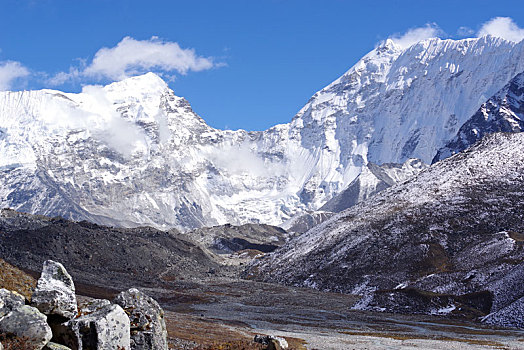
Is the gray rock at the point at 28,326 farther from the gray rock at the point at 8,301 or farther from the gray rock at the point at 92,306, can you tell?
the gray rock at the point at 92,306

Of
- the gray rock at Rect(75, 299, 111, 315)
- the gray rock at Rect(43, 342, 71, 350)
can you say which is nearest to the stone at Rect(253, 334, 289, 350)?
the gray rock at Rect(75, 299, 111, 315)

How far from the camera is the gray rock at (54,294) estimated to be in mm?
25500

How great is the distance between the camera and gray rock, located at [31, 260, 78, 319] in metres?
25.5

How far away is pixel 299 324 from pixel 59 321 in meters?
69.4

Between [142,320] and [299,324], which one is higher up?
[142,320]

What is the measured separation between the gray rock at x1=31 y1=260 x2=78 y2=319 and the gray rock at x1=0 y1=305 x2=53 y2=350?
1027 millimetres

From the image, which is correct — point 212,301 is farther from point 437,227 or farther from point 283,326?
point 437,227

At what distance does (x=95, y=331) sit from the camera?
2555 cm

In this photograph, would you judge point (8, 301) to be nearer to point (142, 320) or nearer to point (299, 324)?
point (142, 320)

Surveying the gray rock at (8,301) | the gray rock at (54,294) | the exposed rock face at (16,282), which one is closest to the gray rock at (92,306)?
the gray rock at (54,294)

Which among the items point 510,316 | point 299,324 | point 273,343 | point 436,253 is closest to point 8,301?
point 273,343

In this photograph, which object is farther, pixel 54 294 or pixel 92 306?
pixel 92 306

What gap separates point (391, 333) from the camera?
261ft

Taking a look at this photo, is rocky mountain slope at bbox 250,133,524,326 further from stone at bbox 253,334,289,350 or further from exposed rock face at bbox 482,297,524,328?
stone at bbox 253,334,289,350
